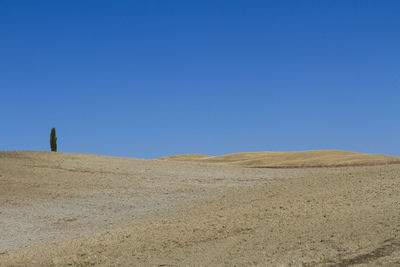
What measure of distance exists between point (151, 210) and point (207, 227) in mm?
5370

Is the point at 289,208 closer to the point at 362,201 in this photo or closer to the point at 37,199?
the point at 362,201

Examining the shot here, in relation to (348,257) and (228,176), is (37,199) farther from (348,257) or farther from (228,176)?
(348,257)

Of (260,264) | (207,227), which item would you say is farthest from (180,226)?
(260,264)

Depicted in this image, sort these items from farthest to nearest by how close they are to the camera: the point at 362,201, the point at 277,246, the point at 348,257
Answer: the point at 362,201 → the point at 277,246 → the point at 348,257

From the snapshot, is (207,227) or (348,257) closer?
(348,257)

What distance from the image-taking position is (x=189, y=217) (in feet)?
41.2

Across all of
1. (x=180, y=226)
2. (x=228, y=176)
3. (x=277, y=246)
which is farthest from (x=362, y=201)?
(x=228, y=176)

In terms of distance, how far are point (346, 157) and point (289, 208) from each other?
1674 cm

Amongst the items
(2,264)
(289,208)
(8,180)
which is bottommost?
(2,264)

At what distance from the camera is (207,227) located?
10.4 m

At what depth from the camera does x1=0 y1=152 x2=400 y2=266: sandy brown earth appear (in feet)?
26.2

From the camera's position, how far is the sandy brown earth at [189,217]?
7980 mm

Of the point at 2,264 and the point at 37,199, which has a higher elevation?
the point at 37,199

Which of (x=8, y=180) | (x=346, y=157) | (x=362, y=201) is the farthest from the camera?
(x=346, y=157)
